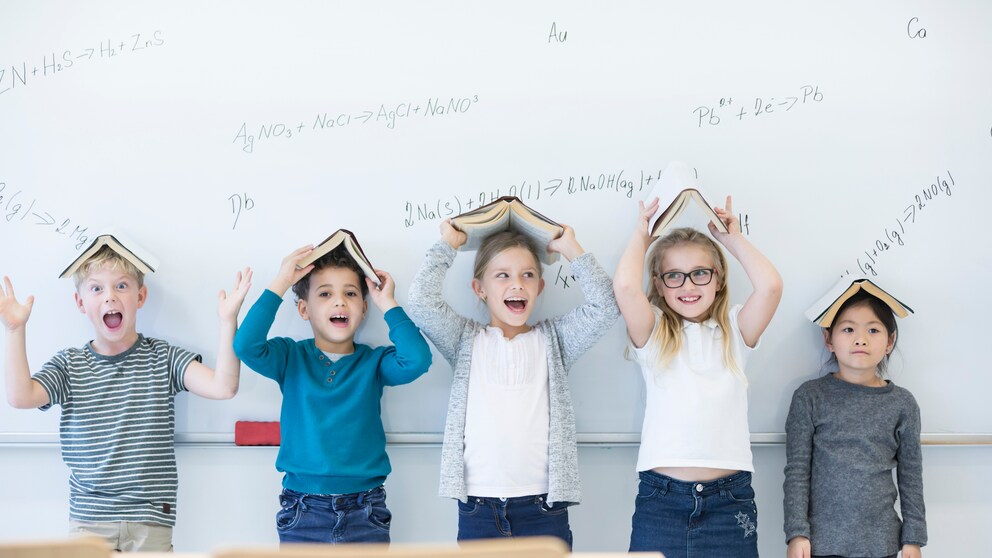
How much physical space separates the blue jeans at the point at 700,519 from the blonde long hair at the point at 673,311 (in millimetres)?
325

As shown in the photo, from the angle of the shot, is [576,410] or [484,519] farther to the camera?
[576,410]

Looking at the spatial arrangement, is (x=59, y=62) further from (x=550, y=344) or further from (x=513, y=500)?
(x=513, y=500)

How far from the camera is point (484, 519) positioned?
2.21 meters

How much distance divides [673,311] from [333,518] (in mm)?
1141

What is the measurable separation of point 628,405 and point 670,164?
742 millimetres

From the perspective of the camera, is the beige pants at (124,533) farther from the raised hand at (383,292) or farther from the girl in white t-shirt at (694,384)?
the girl in white t-shirt at (694,384)


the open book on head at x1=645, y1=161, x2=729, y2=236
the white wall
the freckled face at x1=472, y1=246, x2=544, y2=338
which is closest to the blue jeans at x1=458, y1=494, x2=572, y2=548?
the white wall

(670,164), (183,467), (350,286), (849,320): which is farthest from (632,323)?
(183,467)

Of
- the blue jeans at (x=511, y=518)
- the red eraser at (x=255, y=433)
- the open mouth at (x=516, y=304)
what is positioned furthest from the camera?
the red eraser at (x=255, y=433)

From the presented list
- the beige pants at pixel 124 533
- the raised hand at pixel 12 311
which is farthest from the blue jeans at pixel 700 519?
the raised hand at pixel 12 311

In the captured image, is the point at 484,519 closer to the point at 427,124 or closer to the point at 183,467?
the point at 183,467

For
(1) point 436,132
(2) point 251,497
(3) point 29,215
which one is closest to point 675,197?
(1) point 436,132

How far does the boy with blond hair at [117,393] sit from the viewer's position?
2.30 m

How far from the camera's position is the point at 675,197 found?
220cm
